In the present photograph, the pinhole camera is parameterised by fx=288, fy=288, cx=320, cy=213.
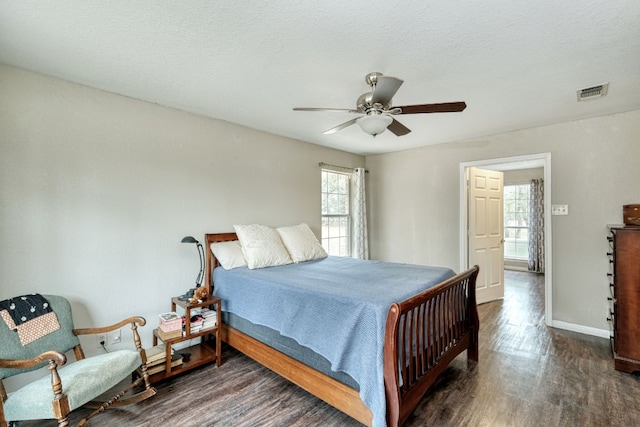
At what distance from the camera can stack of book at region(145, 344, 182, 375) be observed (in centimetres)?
231

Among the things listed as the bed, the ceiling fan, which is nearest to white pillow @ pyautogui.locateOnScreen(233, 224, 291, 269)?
the bed

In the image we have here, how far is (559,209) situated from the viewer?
11.2 feet

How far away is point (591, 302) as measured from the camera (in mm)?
3227

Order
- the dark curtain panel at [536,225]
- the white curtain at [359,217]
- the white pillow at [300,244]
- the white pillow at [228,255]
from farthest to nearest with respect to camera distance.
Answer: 1. the dark curtain panel at [536,225]
2. the white curtain at [359,217]
3. the white pillow at [300,244]
4. the white pillow at [228,255]

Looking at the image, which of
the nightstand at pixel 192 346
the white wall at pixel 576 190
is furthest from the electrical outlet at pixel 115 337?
the white wall at pixel 576 190

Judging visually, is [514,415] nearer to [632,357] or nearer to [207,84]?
[632,357]

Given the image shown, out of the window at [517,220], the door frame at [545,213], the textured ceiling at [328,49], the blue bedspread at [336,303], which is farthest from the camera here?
the window at [517,220]

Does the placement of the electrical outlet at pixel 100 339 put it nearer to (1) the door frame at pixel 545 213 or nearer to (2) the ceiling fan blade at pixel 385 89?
(2) the ceiling fan blade at pixel 385 89

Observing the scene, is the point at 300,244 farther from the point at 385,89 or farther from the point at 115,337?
the point at 385,89

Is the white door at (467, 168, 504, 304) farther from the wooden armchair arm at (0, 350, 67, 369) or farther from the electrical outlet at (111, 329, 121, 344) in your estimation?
the wooden armchair arm at (0, 350, 67, 369)

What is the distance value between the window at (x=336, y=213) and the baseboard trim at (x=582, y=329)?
284 centimetres

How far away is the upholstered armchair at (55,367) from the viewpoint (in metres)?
1.52

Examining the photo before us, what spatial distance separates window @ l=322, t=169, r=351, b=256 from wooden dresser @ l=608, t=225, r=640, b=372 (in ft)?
10.6

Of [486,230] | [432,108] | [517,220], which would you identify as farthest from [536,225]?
[432,108]
